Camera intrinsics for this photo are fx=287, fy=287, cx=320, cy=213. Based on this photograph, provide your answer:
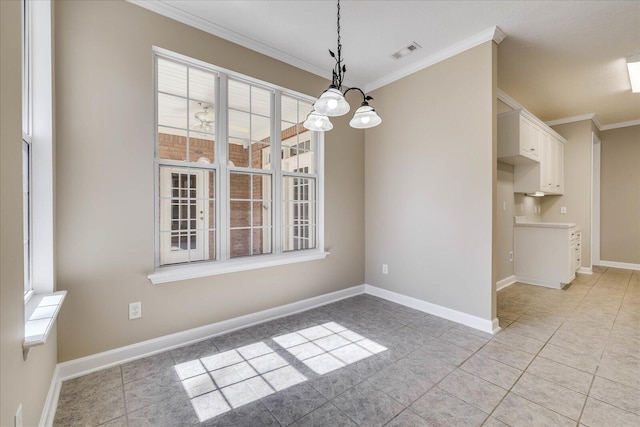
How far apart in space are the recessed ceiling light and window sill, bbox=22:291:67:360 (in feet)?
18.4

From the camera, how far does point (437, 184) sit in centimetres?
328

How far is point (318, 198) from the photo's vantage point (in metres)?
3.66

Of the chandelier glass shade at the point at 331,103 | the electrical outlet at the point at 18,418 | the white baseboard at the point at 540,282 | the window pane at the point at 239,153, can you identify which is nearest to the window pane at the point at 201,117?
the window pane at the point at 239,153

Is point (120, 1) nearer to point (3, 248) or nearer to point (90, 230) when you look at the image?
point (90, 230)

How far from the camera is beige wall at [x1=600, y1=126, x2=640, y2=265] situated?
550 centimetres

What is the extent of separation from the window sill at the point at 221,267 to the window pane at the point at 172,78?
5.24 feet

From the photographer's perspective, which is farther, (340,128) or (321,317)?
(340,128)

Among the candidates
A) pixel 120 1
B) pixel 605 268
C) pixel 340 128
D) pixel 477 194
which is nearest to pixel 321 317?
pixel 477 194

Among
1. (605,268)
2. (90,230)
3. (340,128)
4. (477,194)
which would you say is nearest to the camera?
(90,230)

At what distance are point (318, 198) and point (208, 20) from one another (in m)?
2.13

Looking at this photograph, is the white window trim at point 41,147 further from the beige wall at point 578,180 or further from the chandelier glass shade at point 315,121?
the beige wall at point 578,180

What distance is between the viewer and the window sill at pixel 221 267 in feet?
7.90

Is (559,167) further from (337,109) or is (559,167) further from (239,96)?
(239,96)

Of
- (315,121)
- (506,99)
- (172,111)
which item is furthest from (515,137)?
(172,111)
